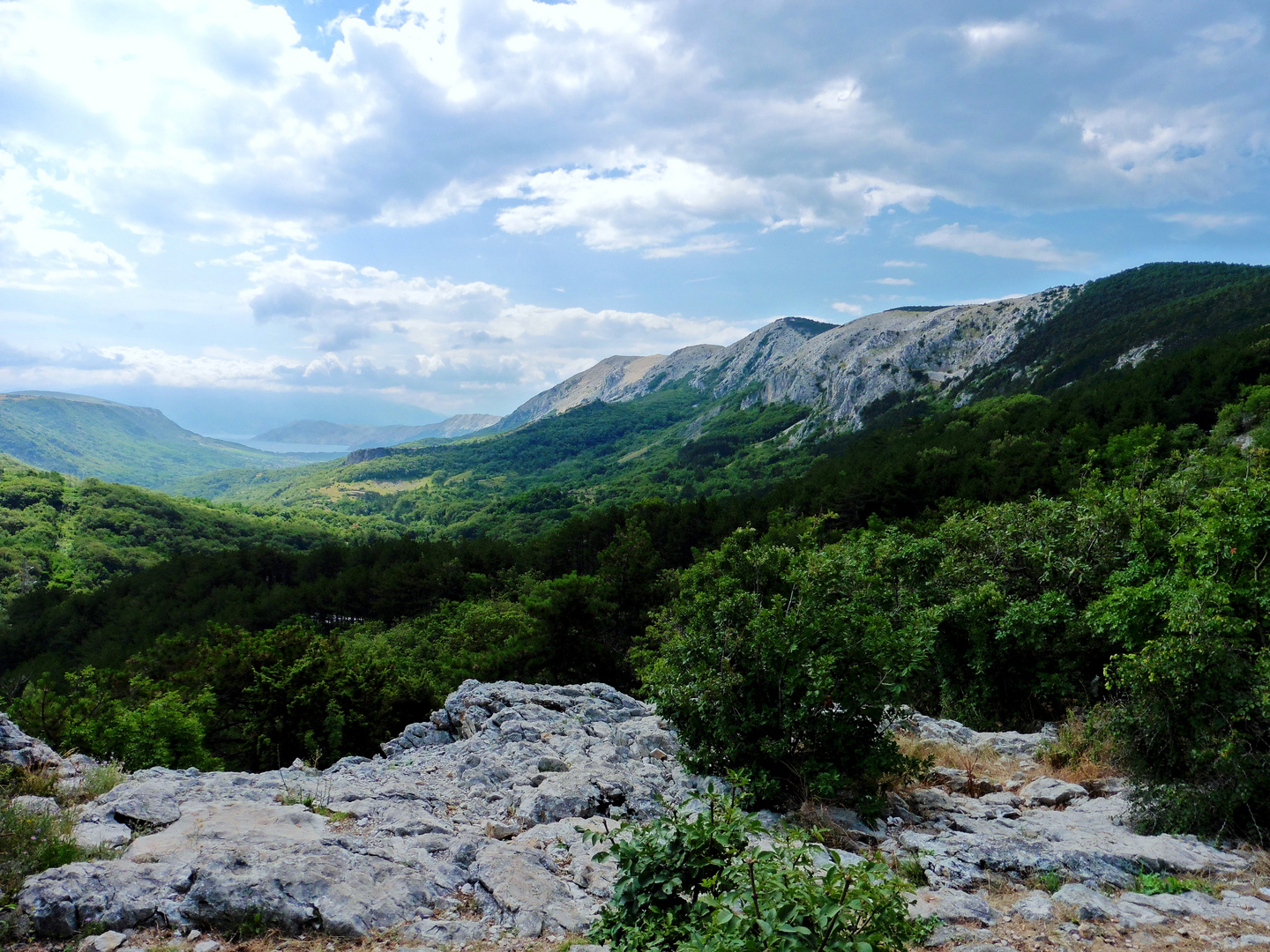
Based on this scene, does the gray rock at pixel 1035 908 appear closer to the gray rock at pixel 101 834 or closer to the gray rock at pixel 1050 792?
the gray rock at pixel 1050 792

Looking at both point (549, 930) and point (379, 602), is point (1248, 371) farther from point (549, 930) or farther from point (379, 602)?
point (379, 602)

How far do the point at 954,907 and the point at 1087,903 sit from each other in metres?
1.51

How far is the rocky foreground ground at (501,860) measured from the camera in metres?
6.30

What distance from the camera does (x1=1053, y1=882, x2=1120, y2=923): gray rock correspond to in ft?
21.7

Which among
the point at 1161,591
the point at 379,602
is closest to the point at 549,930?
the point at 1161,591

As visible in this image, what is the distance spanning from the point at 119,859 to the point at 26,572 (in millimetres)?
146332

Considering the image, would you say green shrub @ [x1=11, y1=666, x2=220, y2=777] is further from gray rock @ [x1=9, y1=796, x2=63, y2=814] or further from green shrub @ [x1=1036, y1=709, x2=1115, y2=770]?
green shrub @ [x1=1036, y1=709, x2=1115, y2=770]

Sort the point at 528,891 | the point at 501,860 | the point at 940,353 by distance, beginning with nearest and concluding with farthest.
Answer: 1. the point at 528,891
2. the point at 501,860
3. the point at 940,353

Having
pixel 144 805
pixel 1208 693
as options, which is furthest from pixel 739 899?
pixel 1208 693

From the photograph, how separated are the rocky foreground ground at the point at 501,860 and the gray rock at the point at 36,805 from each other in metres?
0.11

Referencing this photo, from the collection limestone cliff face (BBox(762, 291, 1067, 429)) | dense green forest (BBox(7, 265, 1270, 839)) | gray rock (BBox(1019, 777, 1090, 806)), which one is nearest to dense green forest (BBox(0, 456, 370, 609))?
dense green forest (BBox(7, 265, 1270, 839))

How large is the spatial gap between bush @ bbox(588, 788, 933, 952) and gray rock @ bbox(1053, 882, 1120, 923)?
414 cm

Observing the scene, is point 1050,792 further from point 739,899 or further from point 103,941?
point 103,941

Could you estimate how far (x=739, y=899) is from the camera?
13.8ft
